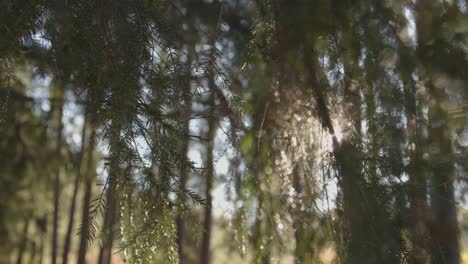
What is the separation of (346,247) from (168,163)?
412mm

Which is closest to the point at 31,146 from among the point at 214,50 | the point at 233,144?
the point at 233,144

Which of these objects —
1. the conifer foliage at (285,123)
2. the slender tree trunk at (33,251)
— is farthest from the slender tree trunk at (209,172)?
the slender tree trunk at (33,251)

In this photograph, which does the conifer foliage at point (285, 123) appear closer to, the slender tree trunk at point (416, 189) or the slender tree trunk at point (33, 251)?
the slender tree trunk at point (416, 189)

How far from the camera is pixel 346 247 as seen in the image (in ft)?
3.71

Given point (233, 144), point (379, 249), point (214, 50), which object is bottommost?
point (379, 249)

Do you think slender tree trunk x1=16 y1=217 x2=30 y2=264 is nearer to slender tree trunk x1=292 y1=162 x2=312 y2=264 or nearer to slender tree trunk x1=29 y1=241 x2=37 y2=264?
slender tree trunk x1=29 y1=241 x2=37 y2=264

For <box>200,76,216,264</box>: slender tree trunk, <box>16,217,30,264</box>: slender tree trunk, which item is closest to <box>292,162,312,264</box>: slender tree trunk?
<box>200,76,216,264</box>: slender tree trunk

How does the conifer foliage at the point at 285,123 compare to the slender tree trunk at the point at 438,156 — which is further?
the slender tree trunk at the point at 438,156

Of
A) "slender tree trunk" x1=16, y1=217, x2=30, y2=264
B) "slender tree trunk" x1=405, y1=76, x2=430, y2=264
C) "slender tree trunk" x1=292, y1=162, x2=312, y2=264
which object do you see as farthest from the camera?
"slender tree trunk" x1=16, y1=217, x2=30, y2=264

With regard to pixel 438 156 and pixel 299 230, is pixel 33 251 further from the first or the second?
pixel 438 156

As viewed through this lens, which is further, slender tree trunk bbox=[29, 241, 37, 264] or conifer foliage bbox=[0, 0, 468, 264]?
slender tree trunk bbox=[29, 241, 37, 264]

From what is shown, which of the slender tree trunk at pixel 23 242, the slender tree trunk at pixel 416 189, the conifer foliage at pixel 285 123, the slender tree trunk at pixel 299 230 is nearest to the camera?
the conifer foliage at pixel 285 123

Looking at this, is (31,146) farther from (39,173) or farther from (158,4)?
(158,4)

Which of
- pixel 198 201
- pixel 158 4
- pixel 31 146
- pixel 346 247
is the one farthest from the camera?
pixel 31 146
